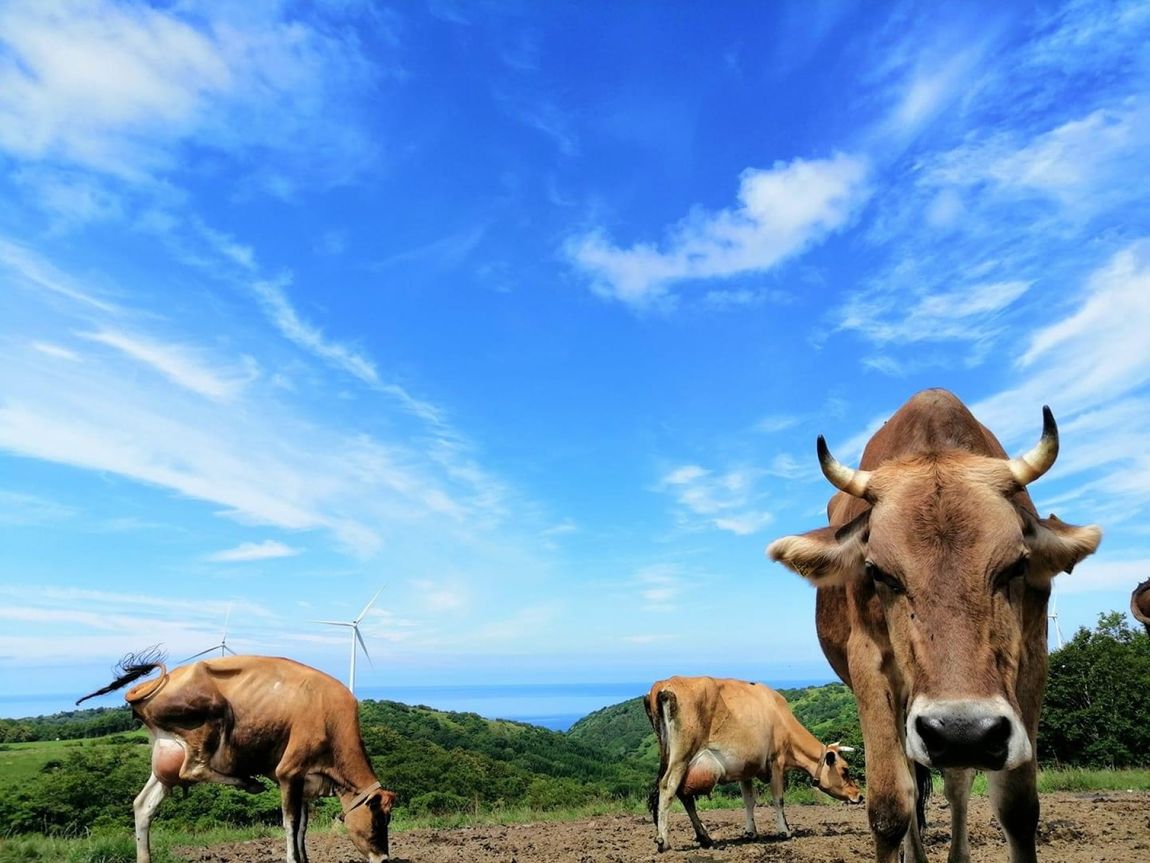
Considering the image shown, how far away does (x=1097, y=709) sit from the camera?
948 inches

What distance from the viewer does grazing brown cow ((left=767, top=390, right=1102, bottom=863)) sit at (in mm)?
3545

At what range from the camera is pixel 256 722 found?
10477 millimetres

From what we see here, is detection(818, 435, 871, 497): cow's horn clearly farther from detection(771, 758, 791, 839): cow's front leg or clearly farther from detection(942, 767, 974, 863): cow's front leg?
detection(771, 758, 791, 839): cow's front leg

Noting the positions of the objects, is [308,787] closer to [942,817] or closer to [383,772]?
[942,817]

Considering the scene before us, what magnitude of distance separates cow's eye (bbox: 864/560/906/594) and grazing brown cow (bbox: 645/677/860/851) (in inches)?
317

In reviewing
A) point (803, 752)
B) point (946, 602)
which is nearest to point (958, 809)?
point (946, 602)

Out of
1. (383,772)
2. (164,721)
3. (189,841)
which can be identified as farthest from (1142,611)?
(383,772)

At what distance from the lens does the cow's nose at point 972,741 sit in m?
3.40

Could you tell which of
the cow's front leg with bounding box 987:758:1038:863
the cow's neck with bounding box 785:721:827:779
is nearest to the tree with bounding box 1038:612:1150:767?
the cow's neck with bounding box 785:721:827:779

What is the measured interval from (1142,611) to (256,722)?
1102 cm

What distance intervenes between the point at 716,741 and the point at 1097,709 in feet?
59.6

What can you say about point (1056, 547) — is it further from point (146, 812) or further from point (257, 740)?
point (146, 812)

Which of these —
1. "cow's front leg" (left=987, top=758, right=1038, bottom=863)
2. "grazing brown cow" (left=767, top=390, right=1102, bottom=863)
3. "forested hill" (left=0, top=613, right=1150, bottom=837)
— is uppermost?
"grazing brown cow" (left=767, top=390, right=1102, bottom=863)

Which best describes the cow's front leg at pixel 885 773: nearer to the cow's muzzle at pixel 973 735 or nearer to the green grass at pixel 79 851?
the cow's muzzle at pixel 973 735
